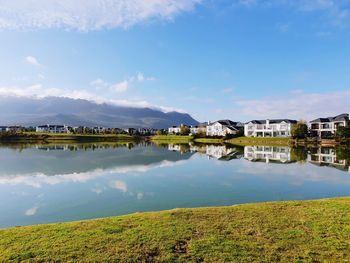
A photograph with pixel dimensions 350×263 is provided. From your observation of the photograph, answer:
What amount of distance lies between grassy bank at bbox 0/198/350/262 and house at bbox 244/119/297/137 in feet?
306

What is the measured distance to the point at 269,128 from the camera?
339ft

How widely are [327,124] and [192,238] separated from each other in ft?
318

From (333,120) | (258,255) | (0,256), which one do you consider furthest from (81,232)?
(333,120)

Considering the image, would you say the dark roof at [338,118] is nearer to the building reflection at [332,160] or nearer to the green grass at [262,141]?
the green grass at [262,141]

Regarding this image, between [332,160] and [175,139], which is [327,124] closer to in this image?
[175,139]

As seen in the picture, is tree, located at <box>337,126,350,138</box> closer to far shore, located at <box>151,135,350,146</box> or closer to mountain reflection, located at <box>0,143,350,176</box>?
far shore, located at <box>151,135,350,146</box>

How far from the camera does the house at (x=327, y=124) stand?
288ft

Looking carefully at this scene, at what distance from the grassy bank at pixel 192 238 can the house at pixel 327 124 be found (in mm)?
87786

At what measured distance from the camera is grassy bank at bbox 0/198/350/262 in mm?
6676

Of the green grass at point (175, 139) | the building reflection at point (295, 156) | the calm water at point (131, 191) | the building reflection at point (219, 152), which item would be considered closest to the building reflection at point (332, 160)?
the building reflection at point (295, 156)

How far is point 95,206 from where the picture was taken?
14.1 meters

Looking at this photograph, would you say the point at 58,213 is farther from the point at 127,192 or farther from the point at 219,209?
the point at 219,209

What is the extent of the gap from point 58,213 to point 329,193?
1444cm

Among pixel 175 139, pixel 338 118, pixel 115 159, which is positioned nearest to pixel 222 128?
pixel 175 139
